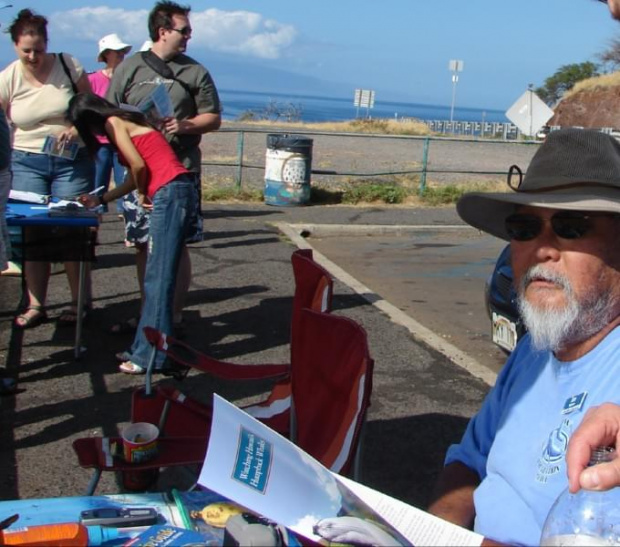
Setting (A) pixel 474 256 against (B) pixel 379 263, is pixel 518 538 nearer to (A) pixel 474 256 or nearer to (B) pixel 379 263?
(B) pixel 379 263

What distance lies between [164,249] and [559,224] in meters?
3.39

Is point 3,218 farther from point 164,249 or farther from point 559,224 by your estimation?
point 559,224

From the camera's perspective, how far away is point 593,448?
1.58 m

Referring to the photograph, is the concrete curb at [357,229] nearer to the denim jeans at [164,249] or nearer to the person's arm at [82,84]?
the person's arm at [82,84]

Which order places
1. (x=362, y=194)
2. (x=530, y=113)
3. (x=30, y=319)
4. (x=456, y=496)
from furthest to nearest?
(x=530, y=113) < (x=362, y=194) < (x=30, y=319) < (x=456, y=496)

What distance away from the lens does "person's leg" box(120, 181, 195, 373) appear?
17.1 ft

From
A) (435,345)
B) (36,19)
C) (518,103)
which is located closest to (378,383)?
(435,345)

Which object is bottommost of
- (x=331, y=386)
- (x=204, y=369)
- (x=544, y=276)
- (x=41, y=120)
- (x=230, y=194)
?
(x=230, y=194)

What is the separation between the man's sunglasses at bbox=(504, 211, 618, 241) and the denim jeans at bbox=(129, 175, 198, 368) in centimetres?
320

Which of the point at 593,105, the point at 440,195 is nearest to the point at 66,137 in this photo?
the point at 440,195

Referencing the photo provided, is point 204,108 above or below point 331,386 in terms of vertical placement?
above

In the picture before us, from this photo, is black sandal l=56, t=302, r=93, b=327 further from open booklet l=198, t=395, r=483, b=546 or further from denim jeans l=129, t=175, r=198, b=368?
open booklet l=198, t=395, r=483, b=546

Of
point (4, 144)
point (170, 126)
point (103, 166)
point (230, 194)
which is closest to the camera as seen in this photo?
point (4, 144)

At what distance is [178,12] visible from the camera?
235 inches
